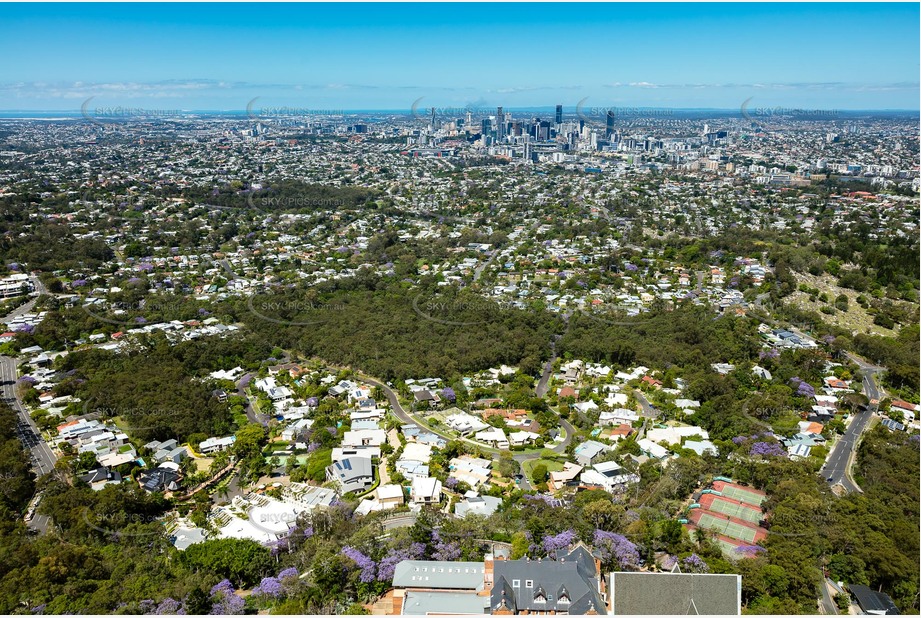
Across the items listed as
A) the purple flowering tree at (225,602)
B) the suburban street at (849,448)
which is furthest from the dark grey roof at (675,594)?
the suburban street at (849,448)

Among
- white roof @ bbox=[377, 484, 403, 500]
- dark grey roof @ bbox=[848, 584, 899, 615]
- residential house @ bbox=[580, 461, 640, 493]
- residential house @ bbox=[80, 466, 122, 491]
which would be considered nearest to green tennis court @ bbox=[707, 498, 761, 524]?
residential house @ bbox=[580, 461, 640, 493]

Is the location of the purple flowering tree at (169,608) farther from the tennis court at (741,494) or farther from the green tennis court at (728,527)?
the tennis court at (741,494)

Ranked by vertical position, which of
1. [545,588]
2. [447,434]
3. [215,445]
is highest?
[545,588]

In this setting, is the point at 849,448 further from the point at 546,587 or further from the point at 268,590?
the point at 268,590

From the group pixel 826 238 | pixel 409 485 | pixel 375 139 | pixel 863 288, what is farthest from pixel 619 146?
pixel 409 485

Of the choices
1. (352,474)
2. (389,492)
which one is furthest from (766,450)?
(352,474)

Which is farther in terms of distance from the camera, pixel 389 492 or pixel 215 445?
pixel 215 445

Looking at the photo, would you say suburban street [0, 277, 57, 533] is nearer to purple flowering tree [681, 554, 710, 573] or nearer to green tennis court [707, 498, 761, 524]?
purple flowering tree [681, 554, 710, 573]

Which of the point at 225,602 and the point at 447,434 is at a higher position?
the point at 225,602
